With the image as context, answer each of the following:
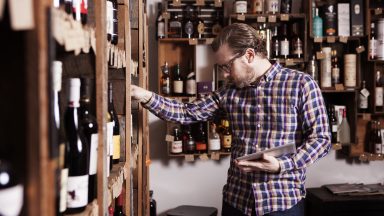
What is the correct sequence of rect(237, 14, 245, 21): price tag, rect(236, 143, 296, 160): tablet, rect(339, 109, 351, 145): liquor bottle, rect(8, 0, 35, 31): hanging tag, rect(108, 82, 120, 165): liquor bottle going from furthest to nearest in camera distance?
rect(339, 109, 351, 145): liquor bottle, rect(237, 14, 245, 21): price tag, rect(236, 143, 296, 160): tablet, rect(108, 82, 120, 165): liquor bottle, rect(8, 0, 35, 31): hanging tag

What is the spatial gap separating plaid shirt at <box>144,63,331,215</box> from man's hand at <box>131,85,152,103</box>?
418 mm

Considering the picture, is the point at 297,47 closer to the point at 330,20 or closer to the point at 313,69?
the point at 313,69

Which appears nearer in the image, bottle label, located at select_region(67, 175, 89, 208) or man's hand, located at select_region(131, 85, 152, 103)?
bottle label, located at select_region(67, 175, 89, 208)

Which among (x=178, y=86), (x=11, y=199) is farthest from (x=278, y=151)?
(x=178, y=86)

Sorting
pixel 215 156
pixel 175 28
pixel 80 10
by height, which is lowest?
pixel 215 156

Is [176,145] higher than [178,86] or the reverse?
the reverse

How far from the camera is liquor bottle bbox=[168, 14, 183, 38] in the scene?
3.50 metres

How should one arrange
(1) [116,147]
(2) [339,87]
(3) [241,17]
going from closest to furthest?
(1) [116,147] < (3) [241,17] < (2) [339,87]

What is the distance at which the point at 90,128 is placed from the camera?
1.20m

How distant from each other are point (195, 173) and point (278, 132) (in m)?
1.92

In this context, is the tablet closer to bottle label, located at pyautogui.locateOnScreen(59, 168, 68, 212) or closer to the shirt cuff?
the shirt cuff

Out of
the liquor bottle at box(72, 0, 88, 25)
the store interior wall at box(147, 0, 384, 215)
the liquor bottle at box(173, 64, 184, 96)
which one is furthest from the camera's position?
the store interior wall at box(147, 0, 384, 215)

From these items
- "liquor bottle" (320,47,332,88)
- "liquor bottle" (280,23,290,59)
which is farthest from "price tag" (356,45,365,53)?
"liquor bottle" (280,23,290,59)

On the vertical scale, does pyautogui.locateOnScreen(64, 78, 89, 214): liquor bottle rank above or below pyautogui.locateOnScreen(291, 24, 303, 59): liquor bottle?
below
